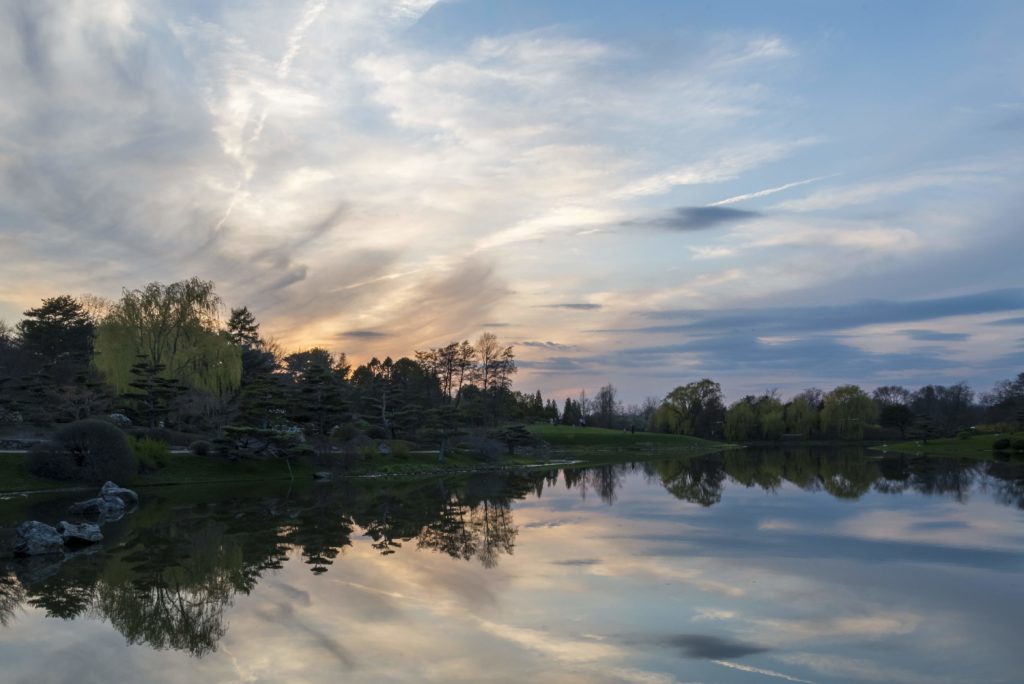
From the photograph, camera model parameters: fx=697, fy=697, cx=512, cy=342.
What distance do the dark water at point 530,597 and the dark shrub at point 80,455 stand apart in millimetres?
5778

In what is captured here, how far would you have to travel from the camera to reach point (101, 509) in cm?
2316

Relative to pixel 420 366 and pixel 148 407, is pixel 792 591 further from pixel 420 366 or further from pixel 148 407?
pixel 420 366

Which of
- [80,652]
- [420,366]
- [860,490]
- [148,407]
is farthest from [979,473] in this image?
[420,366]

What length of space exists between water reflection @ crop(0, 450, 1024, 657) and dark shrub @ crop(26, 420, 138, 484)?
7.53 feet

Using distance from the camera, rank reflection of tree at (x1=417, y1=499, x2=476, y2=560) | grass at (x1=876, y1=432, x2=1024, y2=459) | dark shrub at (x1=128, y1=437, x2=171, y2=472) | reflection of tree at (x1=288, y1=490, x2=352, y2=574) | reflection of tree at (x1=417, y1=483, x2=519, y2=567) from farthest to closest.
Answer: grass at (x1=876, y1=432, x2=1024, y2=459), dark shrub at (x1=128, y1=437, x2=171, y2=472), reflection of tree at (x1=417, y1=499, x2=476, y2=560), reflection of tree at (x1=417, y1=483, x2=519, y2=567), reflection of tree at (x1=288, y1=490, x2=352, y2=574)

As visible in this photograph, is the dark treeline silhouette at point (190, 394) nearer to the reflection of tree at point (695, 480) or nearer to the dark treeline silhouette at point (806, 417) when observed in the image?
the reflection of tree at point (695, 480)

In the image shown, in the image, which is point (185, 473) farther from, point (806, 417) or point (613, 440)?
point (806, 417)

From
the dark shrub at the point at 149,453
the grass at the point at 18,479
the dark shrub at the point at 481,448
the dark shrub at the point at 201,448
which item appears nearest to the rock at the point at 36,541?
the grass at the point at 18,479

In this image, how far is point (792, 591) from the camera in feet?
39.8

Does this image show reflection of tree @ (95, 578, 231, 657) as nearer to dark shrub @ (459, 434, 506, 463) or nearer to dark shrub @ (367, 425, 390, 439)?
dark shrub @ (459, 434, 506, 463)

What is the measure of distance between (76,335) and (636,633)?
66.9 m

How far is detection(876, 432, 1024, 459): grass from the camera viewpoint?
55312 millimetres

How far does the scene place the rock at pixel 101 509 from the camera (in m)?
22.8

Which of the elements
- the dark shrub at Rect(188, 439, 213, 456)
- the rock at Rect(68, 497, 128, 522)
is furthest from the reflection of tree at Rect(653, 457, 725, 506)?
the dark shrub at Rect(188, 439, 213, 456)
